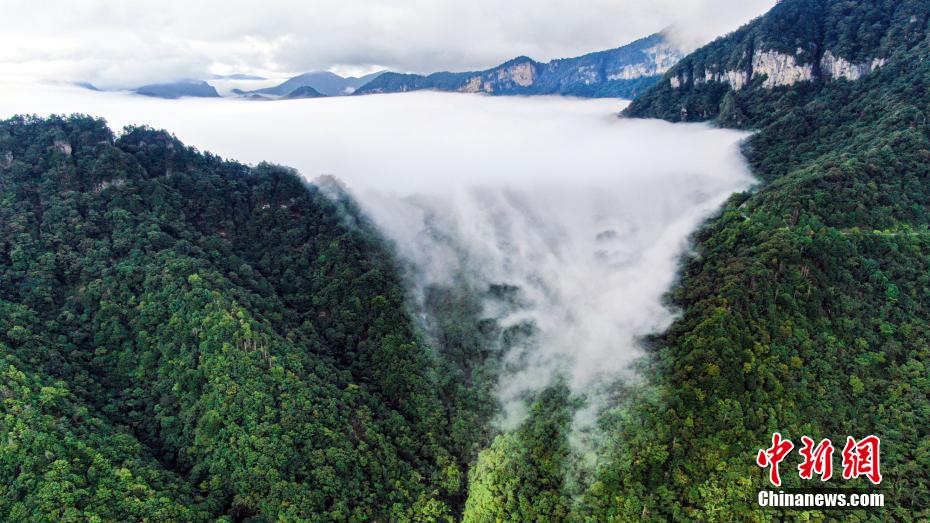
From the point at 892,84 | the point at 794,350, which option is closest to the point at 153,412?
the point at 794,350

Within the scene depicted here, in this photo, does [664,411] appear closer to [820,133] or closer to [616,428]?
[616,428]

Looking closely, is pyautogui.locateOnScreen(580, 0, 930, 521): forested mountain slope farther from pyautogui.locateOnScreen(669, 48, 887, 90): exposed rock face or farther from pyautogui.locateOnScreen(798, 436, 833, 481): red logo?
pyautogui.locateOnScreen(669, 48, 887, 90): exposed rock face

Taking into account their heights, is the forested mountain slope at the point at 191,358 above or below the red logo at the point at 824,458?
above

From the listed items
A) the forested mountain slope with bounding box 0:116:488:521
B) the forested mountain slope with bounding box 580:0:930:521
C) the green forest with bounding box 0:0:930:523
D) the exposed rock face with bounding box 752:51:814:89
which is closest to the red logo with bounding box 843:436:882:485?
the forested mountain slope with bounding box 580:0:930:521

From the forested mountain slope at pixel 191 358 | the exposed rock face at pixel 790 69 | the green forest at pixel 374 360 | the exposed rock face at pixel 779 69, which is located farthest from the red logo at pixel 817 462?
the exposed rock face at pixel 779 69

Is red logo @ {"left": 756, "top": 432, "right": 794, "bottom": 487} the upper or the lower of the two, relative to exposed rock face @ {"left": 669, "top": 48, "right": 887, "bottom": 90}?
lower

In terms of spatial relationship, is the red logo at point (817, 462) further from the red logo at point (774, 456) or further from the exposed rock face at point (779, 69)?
the exposed rock face at point (779, 69)

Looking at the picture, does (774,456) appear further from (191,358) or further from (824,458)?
(191,358)
